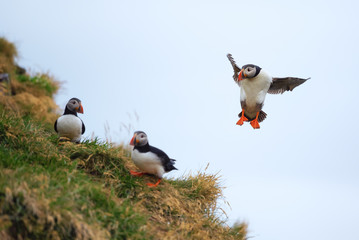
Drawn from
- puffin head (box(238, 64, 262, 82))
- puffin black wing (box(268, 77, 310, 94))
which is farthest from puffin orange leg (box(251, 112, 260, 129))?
puffin head (box(238, 64, 262, 82))

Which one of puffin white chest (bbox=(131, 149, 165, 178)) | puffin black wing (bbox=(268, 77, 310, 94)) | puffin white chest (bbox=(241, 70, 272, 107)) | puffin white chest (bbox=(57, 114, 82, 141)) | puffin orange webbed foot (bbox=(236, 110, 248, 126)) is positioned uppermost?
puffin black wing (bbox=(268, 77, 310, 94))

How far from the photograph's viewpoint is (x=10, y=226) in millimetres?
4793

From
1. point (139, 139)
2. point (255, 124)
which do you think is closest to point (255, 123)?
point (255, 124)

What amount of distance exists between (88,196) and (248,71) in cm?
381

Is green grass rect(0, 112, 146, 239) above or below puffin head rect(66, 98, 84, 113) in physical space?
below

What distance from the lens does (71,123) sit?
24.0 feet

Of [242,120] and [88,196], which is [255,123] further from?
[88,196]

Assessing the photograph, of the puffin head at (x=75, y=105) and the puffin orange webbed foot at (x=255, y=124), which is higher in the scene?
the puffin orange webbed foot at (x=255, y=124)

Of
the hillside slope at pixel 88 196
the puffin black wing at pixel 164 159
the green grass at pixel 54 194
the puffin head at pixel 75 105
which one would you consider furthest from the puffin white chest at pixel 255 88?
the puffin head at pixel 75 105

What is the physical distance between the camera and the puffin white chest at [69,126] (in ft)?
24.0

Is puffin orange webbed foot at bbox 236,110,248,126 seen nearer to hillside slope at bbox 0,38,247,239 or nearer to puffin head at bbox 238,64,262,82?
puffin head at bbox 238,64,262,82

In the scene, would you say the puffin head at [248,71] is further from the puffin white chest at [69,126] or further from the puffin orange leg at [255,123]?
the puffin white chest at [69,126]

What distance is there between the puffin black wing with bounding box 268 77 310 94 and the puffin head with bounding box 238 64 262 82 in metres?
0.58

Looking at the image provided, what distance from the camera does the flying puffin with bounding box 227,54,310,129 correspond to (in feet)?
26.2
